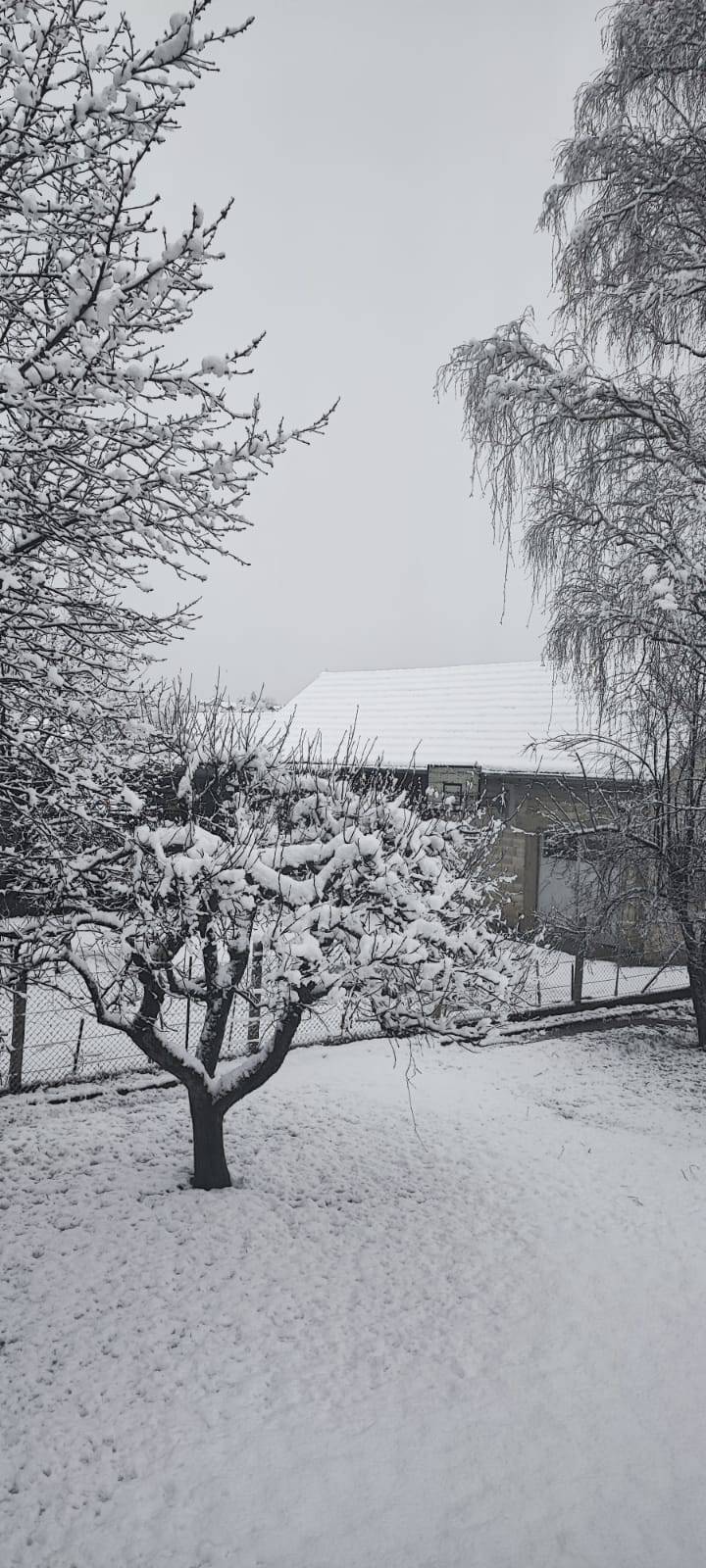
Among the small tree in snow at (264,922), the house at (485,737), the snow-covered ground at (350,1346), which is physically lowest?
the snow-covered ground at (350,1346)

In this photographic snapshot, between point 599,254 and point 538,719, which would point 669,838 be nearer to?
point 599,254

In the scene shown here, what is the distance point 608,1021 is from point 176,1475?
35.1ft

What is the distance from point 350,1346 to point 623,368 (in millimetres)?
7348

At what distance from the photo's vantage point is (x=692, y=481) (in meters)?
6.19

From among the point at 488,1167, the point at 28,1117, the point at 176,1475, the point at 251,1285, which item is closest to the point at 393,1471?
the point at 176,1475

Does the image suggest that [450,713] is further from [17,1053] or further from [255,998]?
[255,998]

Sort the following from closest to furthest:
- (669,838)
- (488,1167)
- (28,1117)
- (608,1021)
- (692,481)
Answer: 1. (692,481)
2. (488,1167)
3. (28,1117)
4. (669,838)
5. (608,1021)

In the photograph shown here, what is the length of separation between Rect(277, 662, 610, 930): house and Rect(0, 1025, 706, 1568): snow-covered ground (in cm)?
816

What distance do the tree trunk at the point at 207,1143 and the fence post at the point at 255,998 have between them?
2.54ft

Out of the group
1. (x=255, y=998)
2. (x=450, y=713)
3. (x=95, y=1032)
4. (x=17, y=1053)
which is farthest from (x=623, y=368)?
(x=450, y=713)

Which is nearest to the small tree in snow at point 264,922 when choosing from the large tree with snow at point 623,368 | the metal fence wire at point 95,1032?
the metal fence wire at point 95,1032

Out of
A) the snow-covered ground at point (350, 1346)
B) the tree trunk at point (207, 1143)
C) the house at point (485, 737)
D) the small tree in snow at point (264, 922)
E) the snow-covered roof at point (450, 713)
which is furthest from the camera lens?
the snow-covered roof at point (450, 713)

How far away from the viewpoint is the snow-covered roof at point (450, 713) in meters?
20.5

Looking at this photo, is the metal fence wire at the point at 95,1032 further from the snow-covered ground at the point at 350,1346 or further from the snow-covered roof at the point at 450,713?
the snow-covered roof at the point at 450,713
